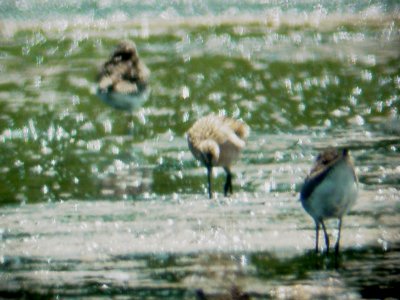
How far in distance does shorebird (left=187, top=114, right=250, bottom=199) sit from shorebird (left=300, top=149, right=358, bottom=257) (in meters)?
2.61

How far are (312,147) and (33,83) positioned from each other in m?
7.38

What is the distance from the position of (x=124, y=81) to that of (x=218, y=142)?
565 cm

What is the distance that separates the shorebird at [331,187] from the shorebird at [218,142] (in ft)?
8.55

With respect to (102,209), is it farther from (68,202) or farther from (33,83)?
(33,83)

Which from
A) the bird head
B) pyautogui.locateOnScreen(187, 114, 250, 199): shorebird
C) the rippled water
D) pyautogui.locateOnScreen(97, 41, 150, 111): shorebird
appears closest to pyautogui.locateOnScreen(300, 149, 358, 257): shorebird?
the rippled water

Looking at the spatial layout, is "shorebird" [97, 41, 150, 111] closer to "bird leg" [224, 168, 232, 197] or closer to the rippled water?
the rippled water

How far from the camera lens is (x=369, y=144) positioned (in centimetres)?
1600

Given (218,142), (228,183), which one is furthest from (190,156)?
(228,183)

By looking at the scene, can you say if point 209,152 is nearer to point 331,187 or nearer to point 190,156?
point 190,156

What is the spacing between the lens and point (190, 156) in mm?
15742

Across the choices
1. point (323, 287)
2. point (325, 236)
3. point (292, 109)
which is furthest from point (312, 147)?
point (323, 287)

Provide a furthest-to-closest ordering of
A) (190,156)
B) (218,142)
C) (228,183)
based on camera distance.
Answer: (190,156), (218,142), (228,183)

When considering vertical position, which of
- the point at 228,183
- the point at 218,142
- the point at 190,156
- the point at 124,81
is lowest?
the point at 228,183

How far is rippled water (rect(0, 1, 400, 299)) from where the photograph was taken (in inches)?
407
